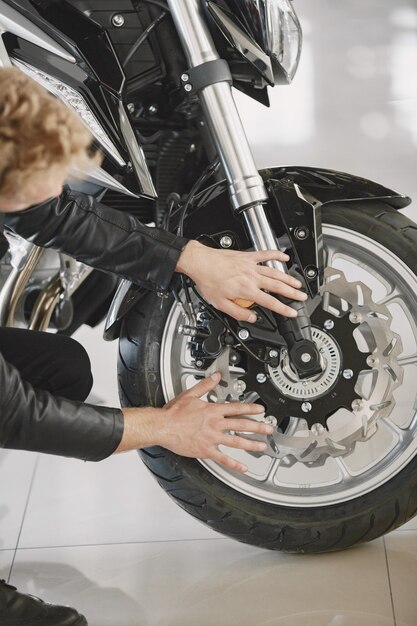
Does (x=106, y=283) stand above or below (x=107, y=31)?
below

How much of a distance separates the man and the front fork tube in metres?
0.04

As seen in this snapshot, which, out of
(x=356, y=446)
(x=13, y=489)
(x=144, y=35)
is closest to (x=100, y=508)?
(x=13, y=489)

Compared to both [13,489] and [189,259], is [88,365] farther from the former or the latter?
[13,489]

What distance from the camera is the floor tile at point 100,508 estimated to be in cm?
200

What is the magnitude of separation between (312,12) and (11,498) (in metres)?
2.75

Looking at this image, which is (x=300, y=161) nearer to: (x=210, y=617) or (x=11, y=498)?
(x=11, y=498)

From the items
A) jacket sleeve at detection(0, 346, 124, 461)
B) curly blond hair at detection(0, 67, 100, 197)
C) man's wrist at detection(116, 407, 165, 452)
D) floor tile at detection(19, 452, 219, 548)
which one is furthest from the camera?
floor tile at detection(19, 452, 219, 548)

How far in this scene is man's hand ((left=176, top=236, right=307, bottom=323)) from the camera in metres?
1.61

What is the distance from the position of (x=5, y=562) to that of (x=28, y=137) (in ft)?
3.30

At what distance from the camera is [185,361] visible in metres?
1.84

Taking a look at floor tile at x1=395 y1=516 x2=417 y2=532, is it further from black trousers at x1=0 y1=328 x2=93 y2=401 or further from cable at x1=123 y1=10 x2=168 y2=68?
cable at x1=123 y1=10 x2=168 y2=68

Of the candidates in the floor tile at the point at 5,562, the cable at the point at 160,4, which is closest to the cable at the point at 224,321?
the cable at the point at 160,4

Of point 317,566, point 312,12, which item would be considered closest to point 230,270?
point 317,566

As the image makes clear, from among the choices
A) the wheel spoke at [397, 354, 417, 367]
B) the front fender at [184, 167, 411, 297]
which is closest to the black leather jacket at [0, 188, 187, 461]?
the front fender at [184, 167, 411, 297]
